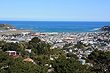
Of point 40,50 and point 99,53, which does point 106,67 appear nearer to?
point 99,53

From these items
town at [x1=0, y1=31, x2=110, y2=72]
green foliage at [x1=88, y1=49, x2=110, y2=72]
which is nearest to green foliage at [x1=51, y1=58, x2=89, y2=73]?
green foliage at [x1=88, y1=49, x2=110, y2=72]

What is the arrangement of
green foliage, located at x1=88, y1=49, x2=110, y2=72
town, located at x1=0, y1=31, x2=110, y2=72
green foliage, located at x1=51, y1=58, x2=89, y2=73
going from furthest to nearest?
town, located at x1=0, y1=31, x2=110, y2=72 < green foliage, located at x1=88, y1=49, x2=110, y2=72 < green foliage, located at x1=51, y1=58, x2=89, y2=73

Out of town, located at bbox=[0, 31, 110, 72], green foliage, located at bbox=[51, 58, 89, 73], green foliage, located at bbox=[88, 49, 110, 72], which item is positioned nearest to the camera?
green foliage, located at bbox=[51, 58, 89, 73]

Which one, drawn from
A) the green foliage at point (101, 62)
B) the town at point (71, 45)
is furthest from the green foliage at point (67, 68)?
the town at point (71, 45)

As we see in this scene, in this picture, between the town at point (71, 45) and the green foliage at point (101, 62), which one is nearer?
the green foliage at point (101, 62)

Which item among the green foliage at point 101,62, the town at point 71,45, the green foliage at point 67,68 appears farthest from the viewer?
the town at point 71,45

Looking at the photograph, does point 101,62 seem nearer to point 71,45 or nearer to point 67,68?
point 67,68

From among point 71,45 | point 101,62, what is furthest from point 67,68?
point 71,45

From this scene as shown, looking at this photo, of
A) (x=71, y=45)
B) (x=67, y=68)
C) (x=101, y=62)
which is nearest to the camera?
(x=67, y=68)

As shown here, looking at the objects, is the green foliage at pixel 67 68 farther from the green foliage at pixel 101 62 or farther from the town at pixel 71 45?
the town at pixel 71 45

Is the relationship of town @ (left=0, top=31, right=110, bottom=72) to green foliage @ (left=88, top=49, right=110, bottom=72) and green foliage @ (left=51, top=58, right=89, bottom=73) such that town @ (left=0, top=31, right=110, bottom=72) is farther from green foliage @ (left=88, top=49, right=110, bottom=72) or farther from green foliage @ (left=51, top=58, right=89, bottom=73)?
green foliage @ (left=51, top=58, right=89, bottom=73)

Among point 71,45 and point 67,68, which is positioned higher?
point 67,68
